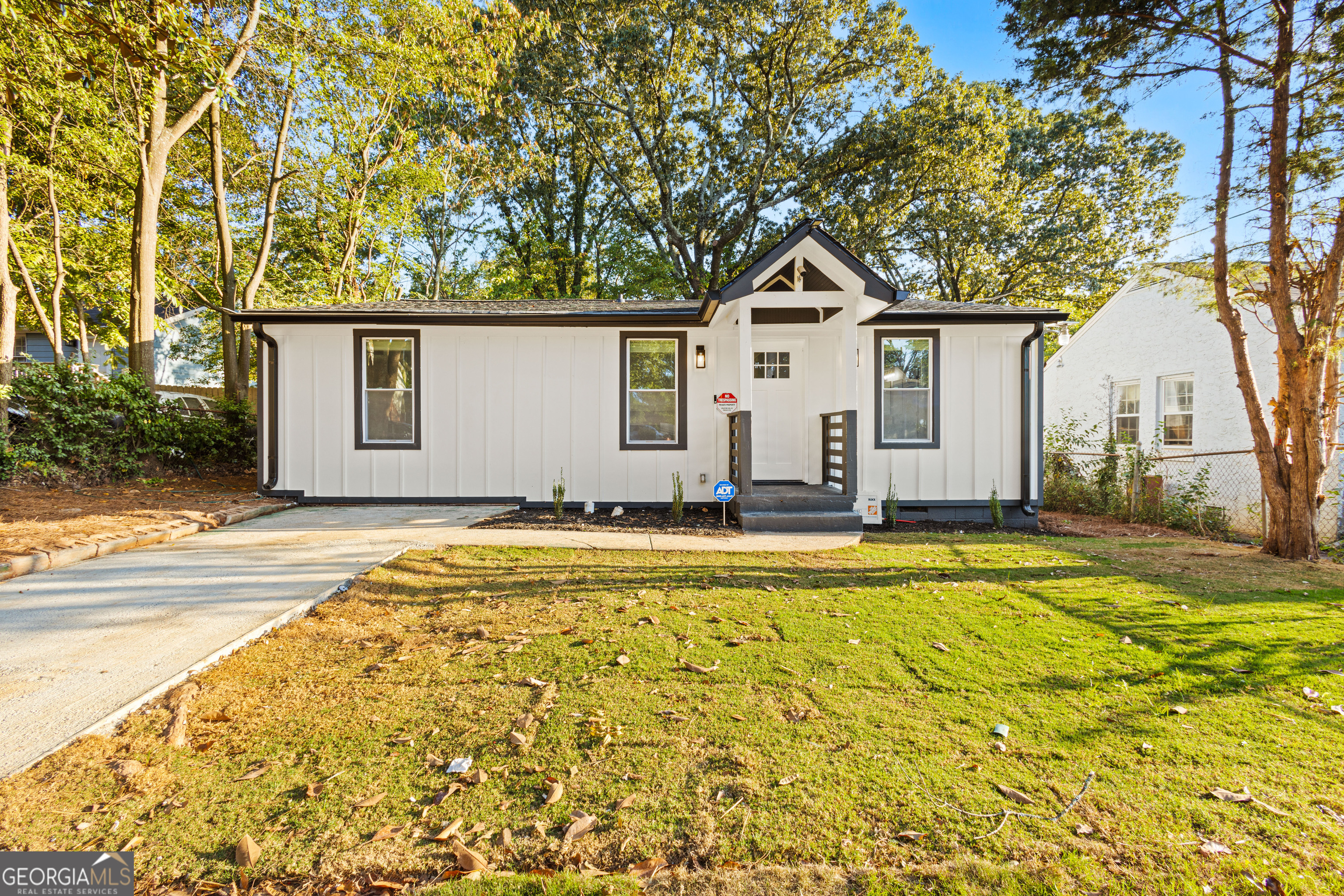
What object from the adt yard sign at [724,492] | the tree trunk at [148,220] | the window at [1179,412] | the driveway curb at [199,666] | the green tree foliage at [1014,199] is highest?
the green tree foliage at [1014,199]

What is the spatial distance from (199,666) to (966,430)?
8916 millimetres

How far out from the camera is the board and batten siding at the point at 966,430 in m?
8.47

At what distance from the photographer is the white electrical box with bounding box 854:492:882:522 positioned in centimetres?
791

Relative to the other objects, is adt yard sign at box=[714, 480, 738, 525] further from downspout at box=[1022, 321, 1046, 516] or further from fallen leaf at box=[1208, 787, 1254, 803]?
fallen leaf at box=[1208, 787, 1254, 803]

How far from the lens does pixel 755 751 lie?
88.2 inches

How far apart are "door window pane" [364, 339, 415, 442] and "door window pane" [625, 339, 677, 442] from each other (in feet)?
10.8

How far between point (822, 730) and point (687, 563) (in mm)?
2986

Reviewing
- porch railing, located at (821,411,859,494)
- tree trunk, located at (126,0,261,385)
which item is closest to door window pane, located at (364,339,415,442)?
tree trunk, located at (126,0,261,385)

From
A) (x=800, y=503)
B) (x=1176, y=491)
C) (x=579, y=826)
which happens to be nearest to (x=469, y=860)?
(x=579, y=826)

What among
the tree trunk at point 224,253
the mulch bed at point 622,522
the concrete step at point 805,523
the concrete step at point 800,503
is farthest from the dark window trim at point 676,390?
the tree trunk at point 224,253

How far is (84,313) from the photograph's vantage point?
18.2 m

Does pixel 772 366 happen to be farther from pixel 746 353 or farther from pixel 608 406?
pixel 608 406

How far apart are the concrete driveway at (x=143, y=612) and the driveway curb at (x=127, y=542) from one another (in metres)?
0.11

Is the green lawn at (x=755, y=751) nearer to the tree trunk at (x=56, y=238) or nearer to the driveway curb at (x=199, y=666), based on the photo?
the driveway curb at (x=199, y=666)
